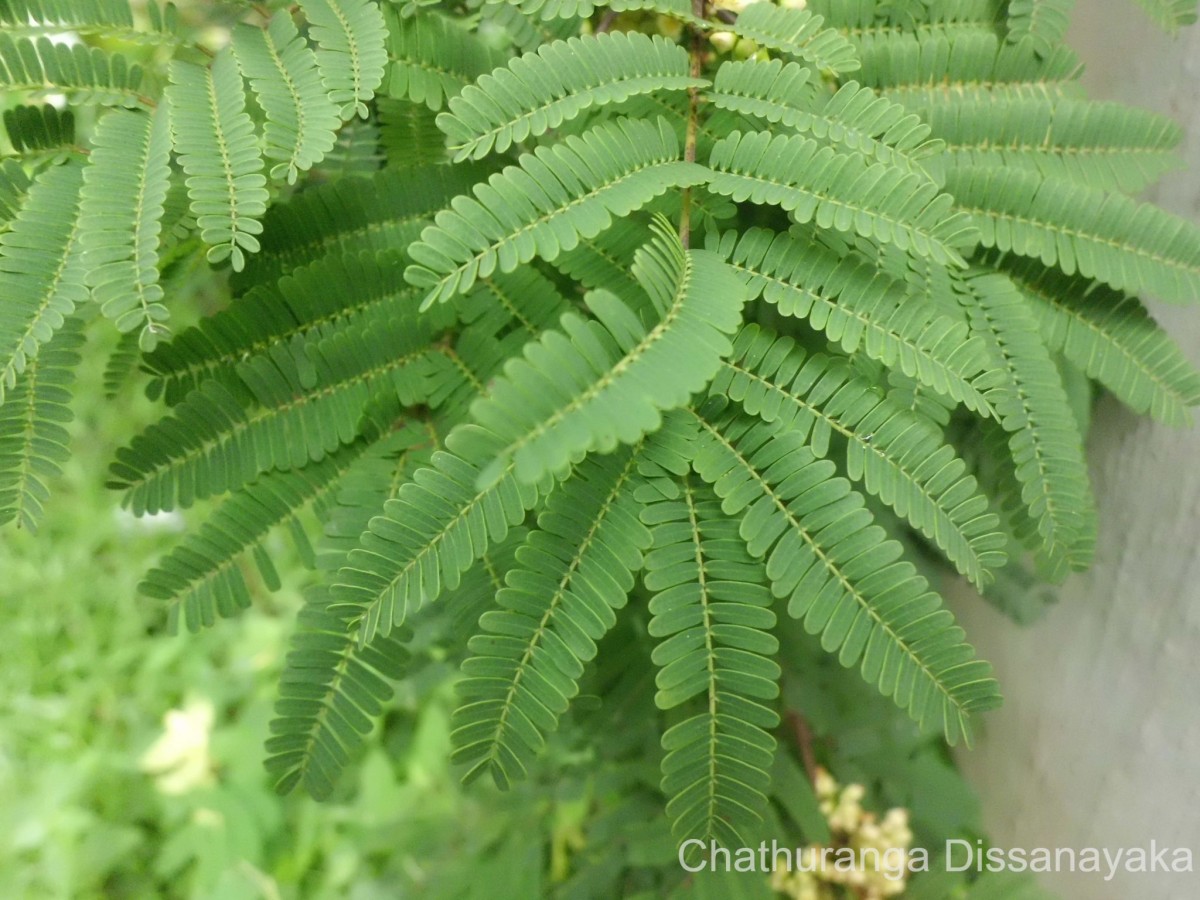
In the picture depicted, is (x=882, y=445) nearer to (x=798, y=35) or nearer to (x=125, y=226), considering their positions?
(x=798, y=35)

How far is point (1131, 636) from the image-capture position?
86cm

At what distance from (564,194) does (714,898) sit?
723 millimetres

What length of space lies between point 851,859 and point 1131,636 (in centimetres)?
41

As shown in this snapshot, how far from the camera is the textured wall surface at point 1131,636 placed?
0.75m

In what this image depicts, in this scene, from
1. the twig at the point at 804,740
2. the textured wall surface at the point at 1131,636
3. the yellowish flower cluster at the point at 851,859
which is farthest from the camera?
the twig at the point at 804,740

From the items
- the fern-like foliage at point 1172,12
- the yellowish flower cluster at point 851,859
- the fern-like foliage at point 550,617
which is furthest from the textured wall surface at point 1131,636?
the fern-like foliage at point 550,617

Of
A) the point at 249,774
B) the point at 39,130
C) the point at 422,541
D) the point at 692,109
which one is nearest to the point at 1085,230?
the point at 692,109

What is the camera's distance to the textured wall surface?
0.75m

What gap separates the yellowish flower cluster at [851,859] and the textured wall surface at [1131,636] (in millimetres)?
233

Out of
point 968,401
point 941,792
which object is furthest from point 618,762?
point 968,401

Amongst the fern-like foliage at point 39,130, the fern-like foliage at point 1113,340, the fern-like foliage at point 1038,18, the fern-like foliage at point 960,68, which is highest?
the fern-like foliage at point 1038,18

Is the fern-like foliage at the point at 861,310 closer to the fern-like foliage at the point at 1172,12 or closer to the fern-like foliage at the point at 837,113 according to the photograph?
the fern-like foliage at the point at 837,113

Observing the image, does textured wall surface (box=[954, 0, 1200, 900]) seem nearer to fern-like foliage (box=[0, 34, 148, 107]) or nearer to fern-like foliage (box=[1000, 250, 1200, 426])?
fern-like foliage (box=[1000, 250, 1200, 426])

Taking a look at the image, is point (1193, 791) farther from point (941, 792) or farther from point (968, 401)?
point (968, 401)
